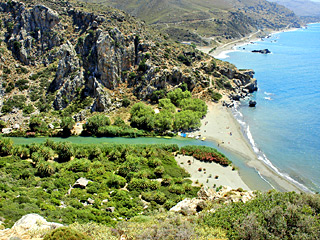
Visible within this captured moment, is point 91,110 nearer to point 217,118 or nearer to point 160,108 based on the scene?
point 160,108

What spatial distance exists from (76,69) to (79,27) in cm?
2026

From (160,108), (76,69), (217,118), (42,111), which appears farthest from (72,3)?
(217,118)

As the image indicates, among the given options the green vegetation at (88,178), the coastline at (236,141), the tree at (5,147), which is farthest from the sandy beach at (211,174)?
the tree at (5,147)

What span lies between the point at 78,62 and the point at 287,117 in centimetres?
7095

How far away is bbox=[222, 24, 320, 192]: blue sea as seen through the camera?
56.9 metres

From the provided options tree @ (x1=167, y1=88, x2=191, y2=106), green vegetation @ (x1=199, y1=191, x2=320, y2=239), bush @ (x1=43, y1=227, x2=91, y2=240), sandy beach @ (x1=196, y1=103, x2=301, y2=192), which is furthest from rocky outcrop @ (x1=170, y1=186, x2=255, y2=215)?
tree @ (x1=167, y1=88, x2=191, y2=106)

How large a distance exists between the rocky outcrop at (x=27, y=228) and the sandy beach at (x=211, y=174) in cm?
2950

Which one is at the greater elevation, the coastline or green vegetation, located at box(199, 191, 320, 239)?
green vegetation, located at box(199, 191, 320, 239)

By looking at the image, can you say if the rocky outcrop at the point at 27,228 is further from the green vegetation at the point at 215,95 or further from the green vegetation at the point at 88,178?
the green vegetation at the point at 215,95

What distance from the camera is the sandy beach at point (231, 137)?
51.2m

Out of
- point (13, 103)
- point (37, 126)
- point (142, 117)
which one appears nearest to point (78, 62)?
point (13, 103)

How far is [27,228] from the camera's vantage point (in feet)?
78.5

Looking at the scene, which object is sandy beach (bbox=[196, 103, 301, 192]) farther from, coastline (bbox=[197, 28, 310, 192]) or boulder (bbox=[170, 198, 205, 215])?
boulder (bbox=[170, 198, 205, 215])

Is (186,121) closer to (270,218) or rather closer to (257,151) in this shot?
(257,151)
